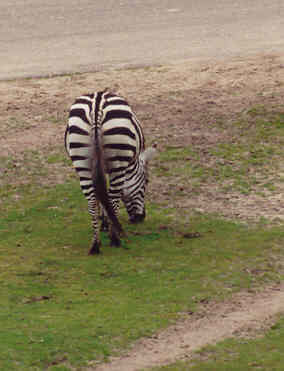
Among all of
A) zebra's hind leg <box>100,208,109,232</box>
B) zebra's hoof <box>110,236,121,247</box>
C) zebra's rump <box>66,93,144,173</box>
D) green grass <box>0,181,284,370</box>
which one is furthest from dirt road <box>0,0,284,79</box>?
zebra's hoof <box>110,236,121,247</box>

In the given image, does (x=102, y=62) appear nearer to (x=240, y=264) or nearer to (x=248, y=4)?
(x=248, y=4)

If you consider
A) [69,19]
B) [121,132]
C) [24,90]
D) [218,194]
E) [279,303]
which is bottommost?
[279,303]

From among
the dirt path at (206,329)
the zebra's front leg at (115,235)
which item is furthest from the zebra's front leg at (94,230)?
the dirt path at (206,329)

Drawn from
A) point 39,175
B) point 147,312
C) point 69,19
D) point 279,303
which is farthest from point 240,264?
point 69,19

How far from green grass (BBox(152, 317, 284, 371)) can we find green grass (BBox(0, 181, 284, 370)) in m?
0.81

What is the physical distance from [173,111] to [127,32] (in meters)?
5.98

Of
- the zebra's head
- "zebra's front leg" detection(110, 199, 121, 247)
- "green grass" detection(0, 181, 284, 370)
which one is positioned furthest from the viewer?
the zebra's head

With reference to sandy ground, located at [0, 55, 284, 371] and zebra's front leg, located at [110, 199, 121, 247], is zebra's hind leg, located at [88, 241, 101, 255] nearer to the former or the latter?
zebra's front leg, located at [110, 199, 121, 247]

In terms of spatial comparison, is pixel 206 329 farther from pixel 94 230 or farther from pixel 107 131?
pixel 107 131

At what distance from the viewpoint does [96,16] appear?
2638 centimetres

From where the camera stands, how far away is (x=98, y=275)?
39.9ft

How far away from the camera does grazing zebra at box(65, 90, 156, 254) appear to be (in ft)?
41.2

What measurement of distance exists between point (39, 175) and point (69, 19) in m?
10.8

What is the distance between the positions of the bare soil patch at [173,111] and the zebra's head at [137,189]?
91 cm
